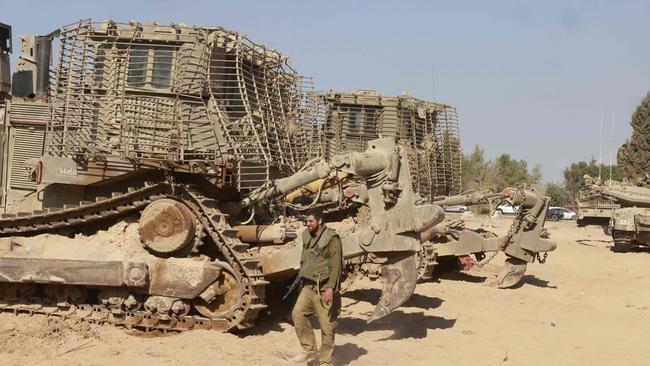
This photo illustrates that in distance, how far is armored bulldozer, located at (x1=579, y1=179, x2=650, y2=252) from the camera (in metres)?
22.7

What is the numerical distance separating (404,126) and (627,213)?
8479 mm

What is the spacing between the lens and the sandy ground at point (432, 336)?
855 centimetres

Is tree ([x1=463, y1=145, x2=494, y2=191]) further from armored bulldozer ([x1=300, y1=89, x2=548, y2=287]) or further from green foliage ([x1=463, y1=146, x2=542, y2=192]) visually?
armored bulldozer ([x1=300, y1=89, x2=548, y2=287])

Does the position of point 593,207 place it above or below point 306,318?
above

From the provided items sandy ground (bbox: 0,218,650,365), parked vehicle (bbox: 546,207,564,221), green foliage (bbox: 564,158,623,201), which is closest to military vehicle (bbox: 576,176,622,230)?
sandy ground (bbox: 0,218,650,365)

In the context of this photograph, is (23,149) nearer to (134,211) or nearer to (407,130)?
(134,211)

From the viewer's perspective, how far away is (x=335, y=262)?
8.30 m

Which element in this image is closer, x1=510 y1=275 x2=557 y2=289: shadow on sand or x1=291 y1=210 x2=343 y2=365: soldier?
x1=291 y1=210 x2=343 y2=365: soldier

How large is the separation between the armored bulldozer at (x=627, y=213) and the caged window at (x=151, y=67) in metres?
16.6

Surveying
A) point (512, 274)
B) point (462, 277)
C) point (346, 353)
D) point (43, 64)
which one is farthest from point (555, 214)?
point (346, 353)

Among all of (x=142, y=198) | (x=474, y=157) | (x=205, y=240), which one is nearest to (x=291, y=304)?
(x=205, y=240)

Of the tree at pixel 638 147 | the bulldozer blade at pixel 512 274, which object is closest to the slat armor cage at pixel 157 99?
the bulldozer blade at pixel 512 274

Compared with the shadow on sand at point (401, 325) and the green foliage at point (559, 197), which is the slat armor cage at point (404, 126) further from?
the green foliage at point (559, 197)

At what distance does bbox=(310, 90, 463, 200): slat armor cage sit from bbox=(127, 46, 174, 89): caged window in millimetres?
8024
